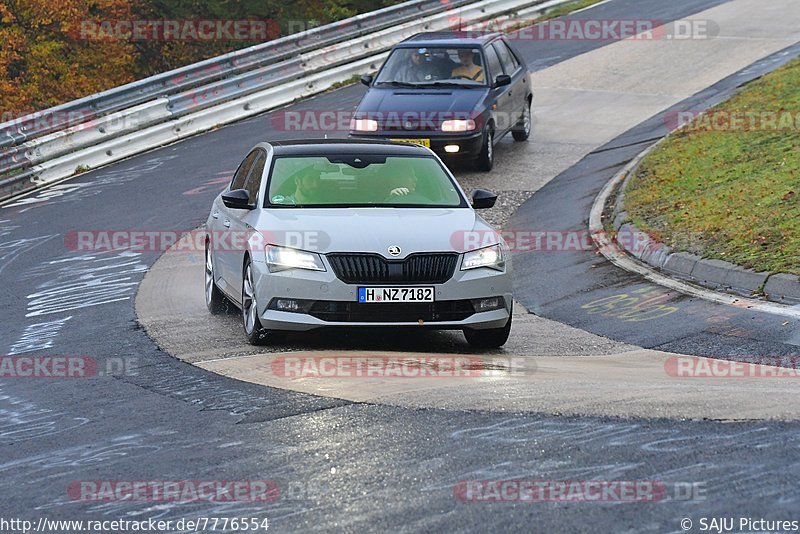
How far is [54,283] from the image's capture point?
13.7 m

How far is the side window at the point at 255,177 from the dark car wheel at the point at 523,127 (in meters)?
9.57

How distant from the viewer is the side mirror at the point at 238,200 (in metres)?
10.7

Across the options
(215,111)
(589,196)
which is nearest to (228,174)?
(215,111)

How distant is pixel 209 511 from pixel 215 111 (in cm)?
1827

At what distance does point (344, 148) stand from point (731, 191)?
5427 mm

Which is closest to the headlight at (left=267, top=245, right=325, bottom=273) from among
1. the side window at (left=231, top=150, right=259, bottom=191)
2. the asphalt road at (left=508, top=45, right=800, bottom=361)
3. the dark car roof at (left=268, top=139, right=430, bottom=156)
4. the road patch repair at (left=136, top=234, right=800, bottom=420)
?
the road patch repair at (left=136, top=234, right=800, bottom=420)

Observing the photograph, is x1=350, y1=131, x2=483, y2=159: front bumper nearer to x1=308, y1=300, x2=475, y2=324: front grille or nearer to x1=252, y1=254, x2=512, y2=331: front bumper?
x1=252, y1=254, x2=512, y2=331: front bumper

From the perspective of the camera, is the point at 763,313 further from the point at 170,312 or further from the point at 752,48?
the point at 752,48

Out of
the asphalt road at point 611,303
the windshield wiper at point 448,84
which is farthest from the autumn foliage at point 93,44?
the asphalt road at point 611,303

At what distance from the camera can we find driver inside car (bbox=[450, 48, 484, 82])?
19.3 metres

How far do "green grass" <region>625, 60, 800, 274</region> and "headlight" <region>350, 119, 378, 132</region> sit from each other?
3652 millimetres

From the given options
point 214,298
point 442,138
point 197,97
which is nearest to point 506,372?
point 214,298

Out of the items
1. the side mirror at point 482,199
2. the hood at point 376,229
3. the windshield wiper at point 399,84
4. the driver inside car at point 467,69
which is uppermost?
the hood at point 376,229

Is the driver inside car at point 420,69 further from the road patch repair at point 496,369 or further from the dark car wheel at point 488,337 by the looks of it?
the dark car wheel at point 488,337
